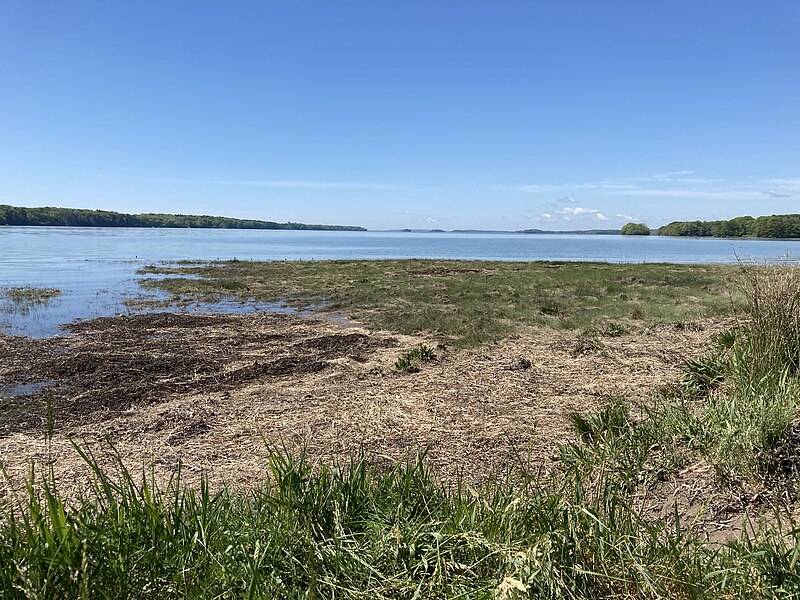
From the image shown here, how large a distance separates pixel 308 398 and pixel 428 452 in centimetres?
258

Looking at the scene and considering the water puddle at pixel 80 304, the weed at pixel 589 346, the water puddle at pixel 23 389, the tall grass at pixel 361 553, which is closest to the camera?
the tall grass at pixel 361 553

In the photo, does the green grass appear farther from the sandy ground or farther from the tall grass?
the tall grass

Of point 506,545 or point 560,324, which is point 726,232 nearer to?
point 560,324

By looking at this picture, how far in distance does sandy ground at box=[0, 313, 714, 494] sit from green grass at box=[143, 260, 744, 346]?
191cm

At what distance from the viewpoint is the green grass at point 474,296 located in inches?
507

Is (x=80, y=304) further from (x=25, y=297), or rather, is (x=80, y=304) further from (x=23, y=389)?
(x=23, y=389)

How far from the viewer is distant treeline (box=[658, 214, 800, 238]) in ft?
375

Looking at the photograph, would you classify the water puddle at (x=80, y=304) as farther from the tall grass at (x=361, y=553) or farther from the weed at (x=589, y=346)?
the tall grass at (x=361, y=553)

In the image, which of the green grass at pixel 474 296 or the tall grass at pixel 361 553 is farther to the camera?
the green grass at pixel 474 296

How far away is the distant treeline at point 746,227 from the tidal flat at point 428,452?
13042 cm

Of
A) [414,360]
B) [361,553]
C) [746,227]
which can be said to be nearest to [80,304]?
[414,360]

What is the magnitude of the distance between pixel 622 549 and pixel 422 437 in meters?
2.99

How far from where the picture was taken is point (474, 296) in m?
18.9

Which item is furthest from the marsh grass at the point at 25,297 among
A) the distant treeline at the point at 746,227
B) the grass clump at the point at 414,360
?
the distant treeline at the point at 746,227
